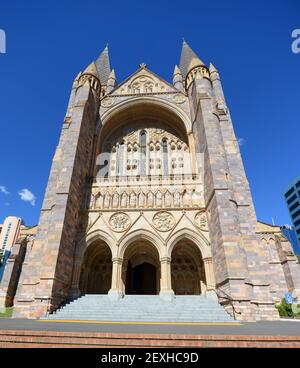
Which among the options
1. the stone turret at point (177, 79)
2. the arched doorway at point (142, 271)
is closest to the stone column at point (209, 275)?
the arched doorway at point (142, 271)

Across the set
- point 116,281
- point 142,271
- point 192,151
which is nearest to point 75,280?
point 116,281

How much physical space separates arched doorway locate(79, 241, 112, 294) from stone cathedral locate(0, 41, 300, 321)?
8 cm

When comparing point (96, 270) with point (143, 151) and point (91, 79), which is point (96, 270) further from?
point (91, 79)

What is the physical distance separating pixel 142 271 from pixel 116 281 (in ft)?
21.5

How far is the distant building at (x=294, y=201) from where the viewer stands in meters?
70.3

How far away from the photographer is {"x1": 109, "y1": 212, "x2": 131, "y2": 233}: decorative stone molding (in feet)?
47.9

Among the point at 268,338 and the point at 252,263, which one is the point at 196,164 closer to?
the point at 252,263

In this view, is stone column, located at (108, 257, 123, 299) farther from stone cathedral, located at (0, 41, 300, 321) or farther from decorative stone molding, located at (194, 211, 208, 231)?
decorative stone molding, located at (194, 211, 208, 231)

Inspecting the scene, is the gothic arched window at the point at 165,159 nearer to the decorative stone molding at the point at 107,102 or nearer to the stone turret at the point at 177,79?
the decorative stone molding at the point at 107,102

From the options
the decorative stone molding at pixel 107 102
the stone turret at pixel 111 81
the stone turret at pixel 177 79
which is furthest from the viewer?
the stone turret at pixel 111 81

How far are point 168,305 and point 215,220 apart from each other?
17.2 ft

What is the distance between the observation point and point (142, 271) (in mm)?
19234

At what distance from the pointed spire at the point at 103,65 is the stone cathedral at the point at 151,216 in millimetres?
7694

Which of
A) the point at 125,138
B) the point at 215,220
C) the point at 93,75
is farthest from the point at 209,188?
the point at 93,75
